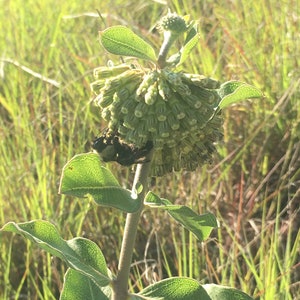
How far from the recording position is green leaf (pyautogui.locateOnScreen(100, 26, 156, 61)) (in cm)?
100

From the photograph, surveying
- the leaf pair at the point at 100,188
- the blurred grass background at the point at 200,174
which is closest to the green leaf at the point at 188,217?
the leaf pair at the point at 100,188

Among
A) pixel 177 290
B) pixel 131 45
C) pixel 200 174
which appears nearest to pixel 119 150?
pixel 131 45

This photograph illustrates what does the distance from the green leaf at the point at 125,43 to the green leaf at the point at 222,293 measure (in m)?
0.46

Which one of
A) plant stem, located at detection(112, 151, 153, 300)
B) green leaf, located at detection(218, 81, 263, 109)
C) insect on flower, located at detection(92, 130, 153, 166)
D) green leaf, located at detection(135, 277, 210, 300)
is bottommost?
green leaf, located at detection(135, 277, 210, 300)

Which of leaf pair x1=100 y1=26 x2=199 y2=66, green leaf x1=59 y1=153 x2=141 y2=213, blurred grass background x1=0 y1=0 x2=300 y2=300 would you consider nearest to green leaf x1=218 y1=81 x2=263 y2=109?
leaf pair x1=100 y1=26 x2=199 y2=66

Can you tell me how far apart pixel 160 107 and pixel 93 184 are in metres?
0.20

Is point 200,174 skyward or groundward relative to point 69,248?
groundward

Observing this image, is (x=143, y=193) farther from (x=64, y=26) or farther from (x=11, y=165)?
(x=64, y=26)

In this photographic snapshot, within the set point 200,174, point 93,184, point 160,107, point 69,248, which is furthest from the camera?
point 200,174

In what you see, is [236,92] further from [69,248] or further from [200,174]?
[200,174]

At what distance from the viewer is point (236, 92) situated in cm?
105

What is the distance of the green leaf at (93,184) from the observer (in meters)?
1.03

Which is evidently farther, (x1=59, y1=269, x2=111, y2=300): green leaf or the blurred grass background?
the blurred grass background

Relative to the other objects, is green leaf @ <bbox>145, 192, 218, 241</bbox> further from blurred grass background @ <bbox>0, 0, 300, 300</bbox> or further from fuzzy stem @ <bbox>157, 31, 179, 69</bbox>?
blurred grass background @ <bbox>0, 0, 300, 300</bbox>
